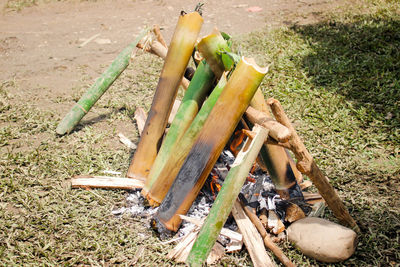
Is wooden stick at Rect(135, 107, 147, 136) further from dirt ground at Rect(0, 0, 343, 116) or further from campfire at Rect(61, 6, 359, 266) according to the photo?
dirt ground at Rect(0, 0, 343, 116)

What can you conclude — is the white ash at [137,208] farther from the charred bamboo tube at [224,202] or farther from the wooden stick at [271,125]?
the wooden stick at [271,125]

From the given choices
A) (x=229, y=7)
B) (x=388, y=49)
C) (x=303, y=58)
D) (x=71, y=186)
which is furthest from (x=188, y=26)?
(x=229, y=7)

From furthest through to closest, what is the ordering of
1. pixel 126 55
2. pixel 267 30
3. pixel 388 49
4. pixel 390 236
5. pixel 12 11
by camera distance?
pixel 12 11 < pixel 267 30 < pixel 388 49 < pixel 126 55 < pixel 390 236

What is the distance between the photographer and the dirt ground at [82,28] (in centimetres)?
551

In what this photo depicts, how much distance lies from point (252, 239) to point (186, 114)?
120 cm

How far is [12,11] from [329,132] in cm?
825

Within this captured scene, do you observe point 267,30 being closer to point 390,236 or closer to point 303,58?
point 303,58

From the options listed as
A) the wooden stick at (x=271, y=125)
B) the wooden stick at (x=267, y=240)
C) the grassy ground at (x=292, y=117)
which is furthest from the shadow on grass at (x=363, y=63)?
the wooden stick at (x=271, y=125)

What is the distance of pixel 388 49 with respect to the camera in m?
5.58

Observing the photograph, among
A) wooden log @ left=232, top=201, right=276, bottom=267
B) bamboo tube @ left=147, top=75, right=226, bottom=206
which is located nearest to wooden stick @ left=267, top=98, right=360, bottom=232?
bamboo tube @ left=147, top=75, right=226, bottom=206

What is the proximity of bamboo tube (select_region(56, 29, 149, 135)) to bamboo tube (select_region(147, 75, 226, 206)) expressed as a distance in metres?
1.53

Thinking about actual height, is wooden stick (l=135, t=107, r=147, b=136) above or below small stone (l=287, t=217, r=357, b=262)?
below

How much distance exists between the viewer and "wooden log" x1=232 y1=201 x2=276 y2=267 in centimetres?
246

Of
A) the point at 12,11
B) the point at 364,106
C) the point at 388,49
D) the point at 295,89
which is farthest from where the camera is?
the point at 12,11
